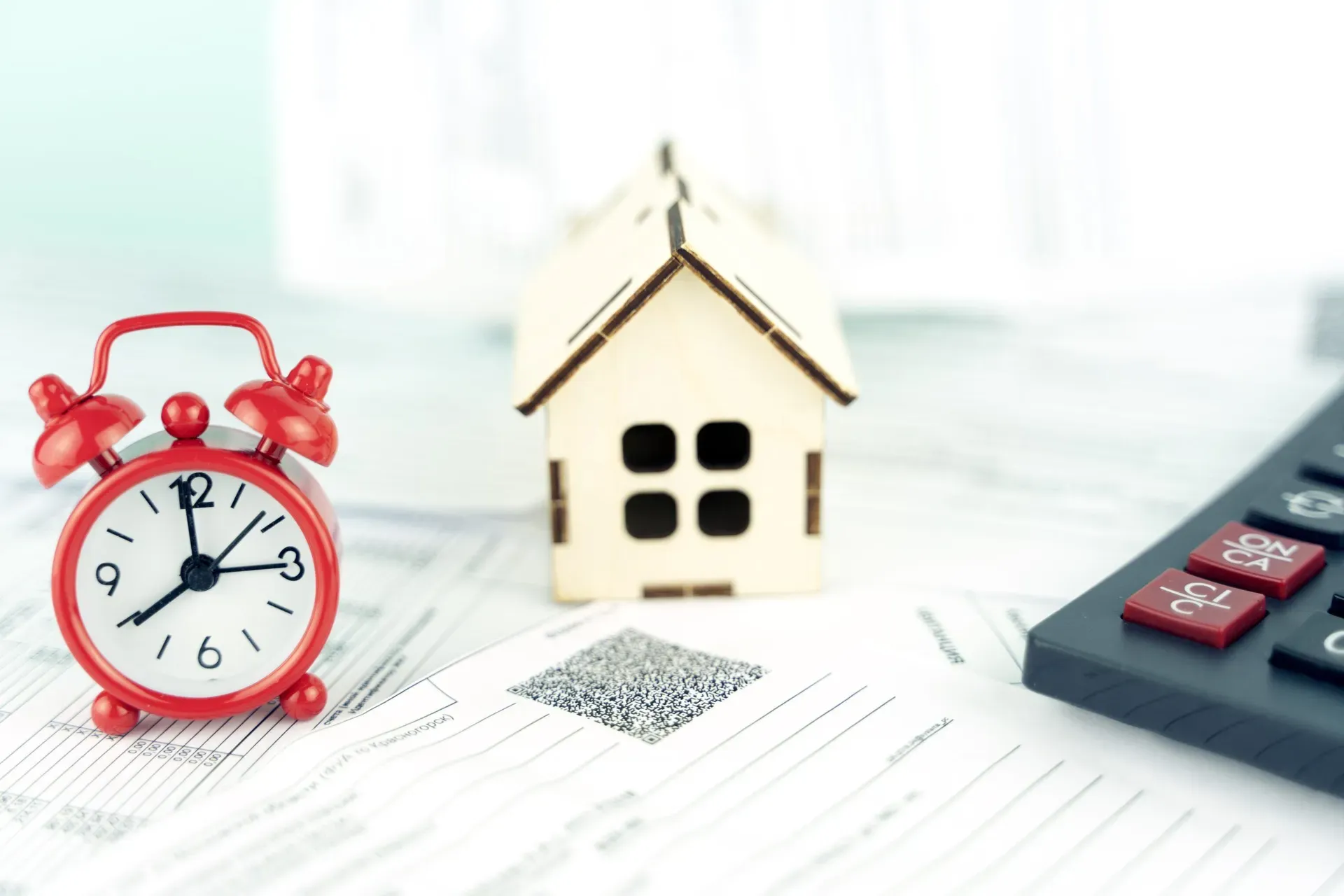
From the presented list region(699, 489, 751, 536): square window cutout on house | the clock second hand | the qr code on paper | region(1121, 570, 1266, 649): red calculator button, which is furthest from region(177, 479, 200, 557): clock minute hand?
region(1121, 570, 1266, 649): red calculator button

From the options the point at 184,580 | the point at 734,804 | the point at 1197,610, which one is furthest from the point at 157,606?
the point at 1197,610

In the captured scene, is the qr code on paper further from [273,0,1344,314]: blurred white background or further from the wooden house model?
[273,0,1344,314]: blurred white background

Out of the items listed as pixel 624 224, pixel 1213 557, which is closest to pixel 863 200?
pixel 624 224

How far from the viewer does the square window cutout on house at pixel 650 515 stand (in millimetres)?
682

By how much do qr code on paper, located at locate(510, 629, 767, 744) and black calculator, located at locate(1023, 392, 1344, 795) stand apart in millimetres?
141

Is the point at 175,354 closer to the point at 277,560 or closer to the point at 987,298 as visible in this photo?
the point at 277,560

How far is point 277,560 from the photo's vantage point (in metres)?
0.53

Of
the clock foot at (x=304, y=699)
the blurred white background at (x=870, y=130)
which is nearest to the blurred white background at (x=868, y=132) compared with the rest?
the blurred white background at (x=870, y=130)

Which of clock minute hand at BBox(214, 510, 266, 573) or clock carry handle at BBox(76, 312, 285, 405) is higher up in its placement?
clock carry handle at BBox(76, 312, 285, 405)

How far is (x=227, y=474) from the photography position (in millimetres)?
521

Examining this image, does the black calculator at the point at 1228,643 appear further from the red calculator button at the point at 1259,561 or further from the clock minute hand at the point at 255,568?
the clock minute hand at the point at 255,568

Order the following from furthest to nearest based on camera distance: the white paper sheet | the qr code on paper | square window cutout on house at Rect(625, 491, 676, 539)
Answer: square window cutout on house at Rect(625, 491, 676, 539), the qr code on paper, the white paper sheet

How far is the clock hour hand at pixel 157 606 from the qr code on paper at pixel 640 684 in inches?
5.9

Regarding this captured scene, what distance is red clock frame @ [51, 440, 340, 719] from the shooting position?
0.51 metres
